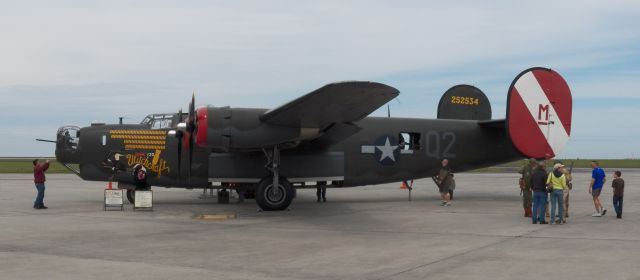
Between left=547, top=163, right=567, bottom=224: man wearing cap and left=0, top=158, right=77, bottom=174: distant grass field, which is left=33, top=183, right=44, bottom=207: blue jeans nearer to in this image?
left=547, top=163, right=567, bottom=224: man wearing cap

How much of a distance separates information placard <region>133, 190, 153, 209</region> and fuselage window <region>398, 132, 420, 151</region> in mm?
8544

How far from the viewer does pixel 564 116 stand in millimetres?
21781

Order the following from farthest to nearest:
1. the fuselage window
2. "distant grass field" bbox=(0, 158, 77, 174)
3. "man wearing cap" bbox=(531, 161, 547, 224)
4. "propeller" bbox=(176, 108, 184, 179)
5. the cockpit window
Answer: "distant grass field" bbox=(0, 158, 77, 174), the fuselage window, the cockpit window, "propeller" bbox=(176, 108, 184, 179), "man wearing cap" bbox=(531, 161, 547, 224)

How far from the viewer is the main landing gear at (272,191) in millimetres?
18078

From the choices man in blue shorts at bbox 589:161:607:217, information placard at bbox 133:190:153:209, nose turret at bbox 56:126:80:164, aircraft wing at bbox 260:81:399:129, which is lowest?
information placard at bbox 133:190:153:209

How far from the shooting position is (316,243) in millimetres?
11914

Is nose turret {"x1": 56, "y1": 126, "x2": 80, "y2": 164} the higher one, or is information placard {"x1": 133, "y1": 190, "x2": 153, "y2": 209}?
nose turret {"x1": 56, "y1": 126, "x2": 80, "y2": 164}

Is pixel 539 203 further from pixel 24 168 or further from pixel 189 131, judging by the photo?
pixel 24 168

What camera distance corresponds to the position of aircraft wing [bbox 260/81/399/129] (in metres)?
13.6

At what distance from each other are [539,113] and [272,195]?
9864mm

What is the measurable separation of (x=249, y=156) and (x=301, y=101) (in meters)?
5.12

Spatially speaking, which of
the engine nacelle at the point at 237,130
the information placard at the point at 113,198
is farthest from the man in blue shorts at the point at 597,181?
the information placard at the point at 113,198

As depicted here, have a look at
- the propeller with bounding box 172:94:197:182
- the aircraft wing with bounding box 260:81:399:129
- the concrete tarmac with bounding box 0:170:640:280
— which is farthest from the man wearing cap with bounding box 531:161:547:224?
the propeller with bounding box 172:94:197:182

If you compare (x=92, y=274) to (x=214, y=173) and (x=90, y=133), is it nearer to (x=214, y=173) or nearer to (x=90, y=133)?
(x=214, y=173)
